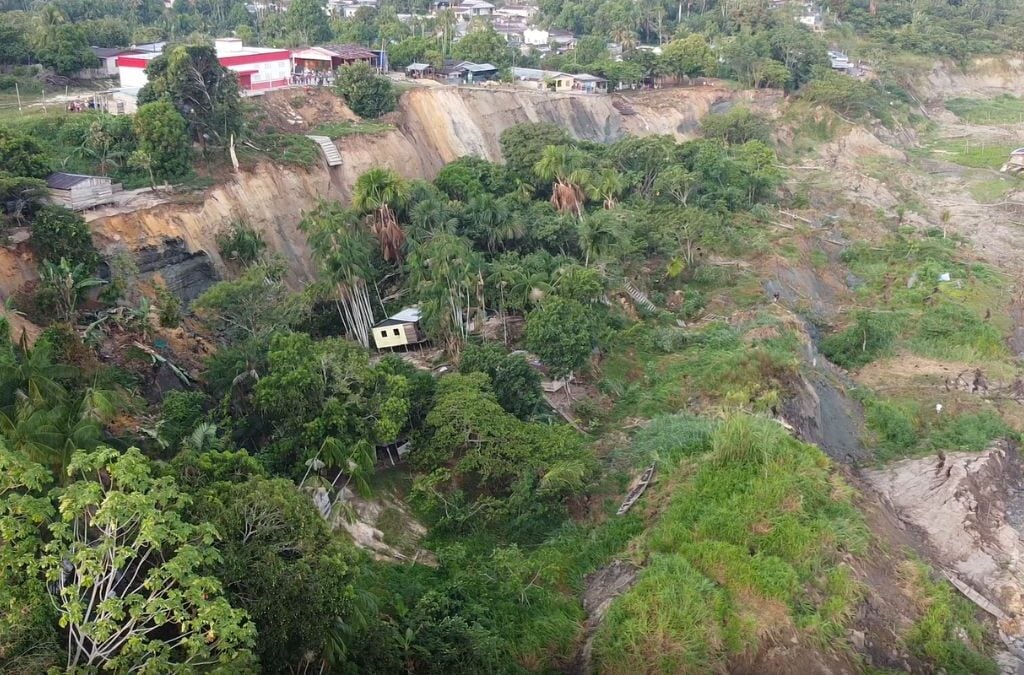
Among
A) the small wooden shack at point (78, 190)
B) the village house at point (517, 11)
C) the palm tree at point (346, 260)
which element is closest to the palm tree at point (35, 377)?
A: the palm tree at point (346, 260)

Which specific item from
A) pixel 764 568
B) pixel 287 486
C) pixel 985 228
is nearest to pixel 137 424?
pixel 287 486

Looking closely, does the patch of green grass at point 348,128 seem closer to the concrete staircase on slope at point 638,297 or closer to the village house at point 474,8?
the concrete staircase on slope at point 638,297

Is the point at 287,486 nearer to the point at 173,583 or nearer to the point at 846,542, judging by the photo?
the point at 173,583

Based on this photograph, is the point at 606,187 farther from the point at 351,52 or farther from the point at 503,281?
the point at 351,52

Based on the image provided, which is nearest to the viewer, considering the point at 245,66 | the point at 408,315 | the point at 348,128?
the point at 408,315

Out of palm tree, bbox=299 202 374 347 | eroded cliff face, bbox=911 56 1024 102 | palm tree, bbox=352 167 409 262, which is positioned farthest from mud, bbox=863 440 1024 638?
eroded cliff face, bbox=911 56 1024 102

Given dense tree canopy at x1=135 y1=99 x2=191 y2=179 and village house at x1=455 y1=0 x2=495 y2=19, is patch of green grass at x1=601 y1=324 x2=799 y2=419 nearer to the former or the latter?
dense tree canopy at x1=135 y1=99 x2=191 y2=179

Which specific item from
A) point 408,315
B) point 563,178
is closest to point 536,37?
point 563,178
